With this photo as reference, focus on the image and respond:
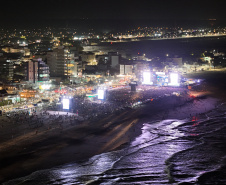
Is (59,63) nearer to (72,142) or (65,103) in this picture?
(65,103)

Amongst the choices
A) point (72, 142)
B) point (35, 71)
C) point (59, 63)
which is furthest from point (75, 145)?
point (59, 63)

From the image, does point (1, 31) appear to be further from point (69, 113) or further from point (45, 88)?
point (69, 113)

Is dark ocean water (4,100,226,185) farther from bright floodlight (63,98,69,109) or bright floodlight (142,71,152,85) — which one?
bright floodlight (142,71,152,85)

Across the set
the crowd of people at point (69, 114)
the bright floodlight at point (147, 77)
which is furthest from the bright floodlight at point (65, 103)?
the bright floodlight at point (147, 77)

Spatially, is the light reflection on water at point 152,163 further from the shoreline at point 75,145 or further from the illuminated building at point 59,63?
the illuminated building at point 59,63

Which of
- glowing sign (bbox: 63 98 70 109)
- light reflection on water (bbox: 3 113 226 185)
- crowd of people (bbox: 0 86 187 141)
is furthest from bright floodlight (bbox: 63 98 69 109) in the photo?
light reflection on water (bbox: 3 113 226 185)

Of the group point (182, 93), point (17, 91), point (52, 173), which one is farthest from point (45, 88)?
point (52, 173)
